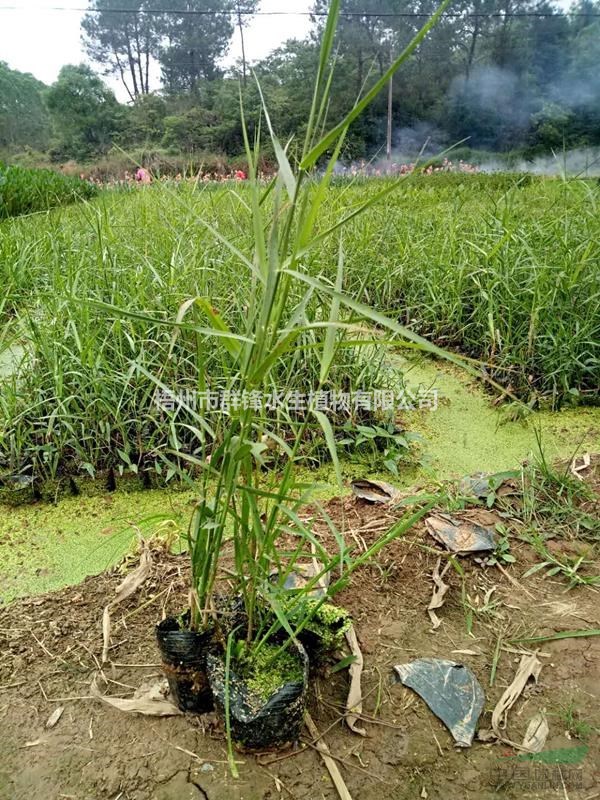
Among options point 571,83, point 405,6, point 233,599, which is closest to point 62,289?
point 233,599

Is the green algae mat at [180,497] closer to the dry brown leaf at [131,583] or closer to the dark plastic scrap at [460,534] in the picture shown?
the dry brown leaf at [131,583]

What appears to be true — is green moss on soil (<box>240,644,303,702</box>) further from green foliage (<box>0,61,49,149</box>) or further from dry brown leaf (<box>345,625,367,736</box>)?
green foliage (<box>0,61,49,149</box>)

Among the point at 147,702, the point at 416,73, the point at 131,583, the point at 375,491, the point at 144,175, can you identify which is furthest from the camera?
the point at 416,73

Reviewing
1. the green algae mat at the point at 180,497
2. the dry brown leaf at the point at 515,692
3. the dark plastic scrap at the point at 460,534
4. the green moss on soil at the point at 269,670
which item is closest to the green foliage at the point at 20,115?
the green algae mat at the point at 180,497

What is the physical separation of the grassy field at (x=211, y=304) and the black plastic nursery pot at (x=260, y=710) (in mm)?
692

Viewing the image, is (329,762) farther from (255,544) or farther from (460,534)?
(460,534)

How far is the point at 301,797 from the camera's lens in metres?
0.76

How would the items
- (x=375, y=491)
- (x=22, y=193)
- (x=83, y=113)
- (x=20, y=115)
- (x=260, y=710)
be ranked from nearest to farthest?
(x=260, y=710) < (x=375, y=491) < (x=22, y=193) < (x=83, y=113) < (x=20, y=115)

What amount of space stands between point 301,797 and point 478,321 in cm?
174

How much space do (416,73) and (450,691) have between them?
26.1ft

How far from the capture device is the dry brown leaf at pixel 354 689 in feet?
2.81

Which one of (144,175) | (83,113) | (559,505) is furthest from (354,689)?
(83,113)

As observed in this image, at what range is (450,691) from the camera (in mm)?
890

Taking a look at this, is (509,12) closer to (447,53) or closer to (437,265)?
(447,53)
